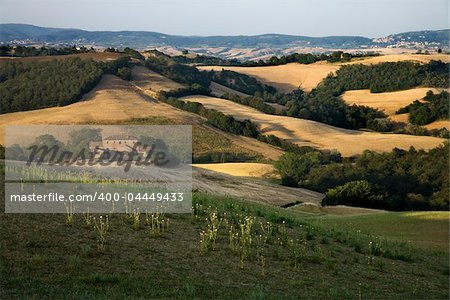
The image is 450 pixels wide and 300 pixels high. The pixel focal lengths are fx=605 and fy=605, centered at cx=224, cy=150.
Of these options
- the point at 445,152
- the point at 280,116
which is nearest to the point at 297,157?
the point at 445,152

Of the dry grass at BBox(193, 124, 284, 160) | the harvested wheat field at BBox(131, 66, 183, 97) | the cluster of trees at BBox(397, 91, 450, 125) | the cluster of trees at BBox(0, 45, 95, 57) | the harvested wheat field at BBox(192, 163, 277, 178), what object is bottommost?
the harvested wheat field at BBox(192, 163, 277, 178)

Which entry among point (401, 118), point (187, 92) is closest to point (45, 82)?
point (187, 92)

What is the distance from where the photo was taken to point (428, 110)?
82.2 m

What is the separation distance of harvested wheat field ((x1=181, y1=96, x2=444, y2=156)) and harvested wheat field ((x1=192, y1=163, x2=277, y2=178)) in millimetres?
13477

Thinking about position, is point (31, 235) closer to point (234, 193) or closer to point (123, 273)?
point (123, 273)

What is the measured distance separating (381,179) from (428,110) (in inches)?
1679

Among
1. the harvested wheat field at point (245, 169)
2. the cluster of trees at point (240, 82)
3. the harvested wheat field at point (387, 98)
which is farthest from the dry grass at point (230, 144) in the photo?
the cluster of trees at point (240, 82)

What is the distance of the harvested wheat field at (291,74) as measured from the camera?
119688 millimetres

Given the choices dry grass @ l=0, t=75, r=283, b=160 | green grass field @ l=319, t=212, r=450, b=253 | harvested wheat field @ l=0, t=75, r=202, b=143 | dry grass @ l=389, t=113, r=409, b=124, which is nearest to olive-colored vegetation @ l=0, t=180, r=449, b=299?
green grass field @ l=319, t=212, r=450, b=253

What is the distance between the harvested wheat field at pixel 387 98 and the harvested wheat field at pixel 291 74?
46.9ft

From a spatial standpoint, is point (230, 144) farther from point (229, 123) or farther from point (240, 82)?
point (240, 82)

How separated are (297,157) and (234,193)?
18857mm

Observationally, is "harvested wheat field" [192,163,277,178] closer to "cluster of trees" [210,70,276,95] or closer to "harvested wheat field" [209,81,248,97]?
"harvested wheat field" [209,81,248,97]

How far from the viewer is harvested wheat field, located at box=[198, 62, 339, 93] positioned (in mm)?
119688
